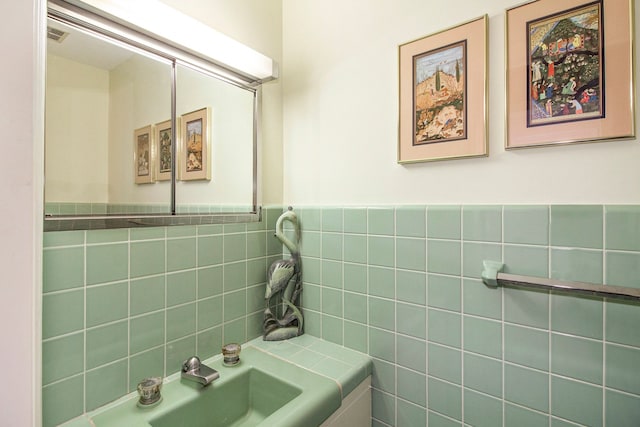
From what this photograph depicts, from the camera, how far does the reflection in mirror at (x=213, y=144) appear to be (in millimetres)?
1010

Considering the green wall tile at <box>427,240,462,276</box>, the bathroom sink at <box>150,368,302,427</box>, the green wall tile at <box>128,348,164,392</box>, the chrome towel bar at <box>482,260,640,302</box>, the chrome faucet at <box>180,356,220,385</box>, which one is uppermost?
the green wall tile at <box>427,240,462,276</box>

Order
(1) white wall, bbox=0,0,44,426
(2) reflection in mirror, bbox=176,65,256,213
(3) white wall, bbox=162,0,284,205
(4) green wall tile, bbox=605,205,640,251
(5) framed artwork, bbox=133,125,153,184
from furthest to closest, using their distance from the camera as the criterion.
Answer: (3) white wall, bbox=162,0,284,205 → (2) reflection in mirror, bbox=176,65,256,213 → (5) framed artwork, bbox=133,125,153,184 → (4) green wall tile, bbox=605,205,640,251 → (1) white wall, bbox=0,0,44,426

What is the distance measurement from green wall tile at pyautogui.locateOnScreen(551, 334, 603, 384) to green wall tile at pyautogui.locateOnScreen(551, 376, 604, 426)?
0.02m

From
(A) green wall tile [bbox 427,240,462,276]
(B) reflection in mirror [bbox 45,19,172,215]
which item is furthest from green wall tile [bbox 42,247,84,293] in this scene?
(A) green wall tile [bbox 427,240,462,276]

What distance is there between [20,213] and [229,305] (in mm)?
685

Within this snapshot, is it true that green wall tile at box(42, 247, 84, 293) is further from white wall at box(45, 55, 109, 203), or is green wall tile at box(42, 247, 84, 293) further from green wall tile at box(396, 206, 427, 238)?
green wall tile at box(396, 206, 427, 238)

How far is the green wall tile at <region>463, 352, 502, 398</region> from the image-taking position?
2.78 ft

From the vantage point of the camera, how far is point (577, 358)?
2.45ft

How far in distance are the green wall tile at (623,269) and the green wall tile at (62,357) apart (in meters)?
1.36

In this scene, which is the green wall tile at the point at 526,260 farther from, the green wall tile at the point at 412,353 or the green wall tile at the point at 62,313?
the green wall tile at the point at 62,313

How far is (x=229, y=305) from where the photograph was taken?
111 centimetres

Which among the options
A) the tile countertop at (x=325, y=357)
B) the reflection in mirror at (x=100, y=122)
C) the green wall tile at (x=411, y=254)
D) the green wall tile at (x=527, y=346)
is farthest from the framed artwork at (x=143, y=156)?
the green wall tile at (x=527, y=346)

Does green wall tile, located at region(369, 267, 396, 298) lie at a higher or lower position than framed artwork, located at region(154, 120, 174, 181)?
lower

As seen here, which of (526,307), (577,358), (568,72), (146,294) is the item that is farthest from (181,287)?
(568,72)
